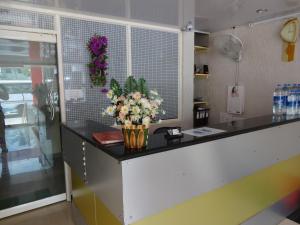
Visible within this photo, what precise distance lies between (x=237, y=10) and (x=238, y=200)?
2.55m

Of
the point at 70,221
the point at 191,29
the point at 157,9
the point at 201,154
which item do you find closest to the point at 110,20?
the point at 157,9

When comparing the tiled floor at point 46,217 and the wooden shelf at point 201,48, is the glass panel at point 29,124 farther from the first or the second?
the wooden shelf at point 201,48

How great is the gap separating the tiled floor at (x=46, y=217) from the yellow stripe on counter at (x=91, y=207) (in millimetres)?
296

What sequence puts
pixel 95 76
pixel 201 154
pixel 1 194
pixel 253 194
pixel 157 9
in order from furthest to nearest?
1. pixel 157 9
2. pixel 95 76
3. pixel 1 194
4. pixel 253 194
5. pixel 201 154

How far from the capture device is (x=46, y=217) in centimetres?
236

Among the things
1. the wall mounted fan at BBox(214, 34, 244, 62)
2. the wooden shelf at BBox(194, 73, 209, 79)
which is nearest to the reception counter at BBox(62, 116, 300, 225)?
the wall mounted fan at BBox(214, 34, 244, 62)

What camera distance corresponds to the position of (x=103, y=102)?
284cm

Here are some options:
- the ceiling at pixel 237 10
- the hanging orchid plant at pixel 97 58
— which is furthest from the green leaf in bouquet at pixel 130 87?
the ceiling at pixel 237 10

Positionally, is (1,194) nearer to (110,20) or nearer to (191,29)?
(110,20)

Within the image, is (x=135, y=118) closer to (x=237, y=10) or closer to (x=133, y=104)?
(x=133, y=104)

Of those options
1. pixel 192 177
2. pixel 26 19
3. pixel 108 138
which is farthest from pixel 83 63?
pixel 192 177

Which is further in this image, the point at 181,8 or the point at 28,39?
the point at 181,8

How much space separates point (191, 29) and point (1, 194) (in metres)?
3.23

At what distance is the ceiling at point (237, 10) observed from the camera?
2822 mm
